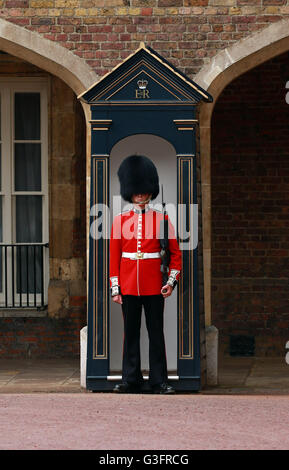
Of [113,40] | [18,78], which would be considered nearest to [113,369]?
[113,40]

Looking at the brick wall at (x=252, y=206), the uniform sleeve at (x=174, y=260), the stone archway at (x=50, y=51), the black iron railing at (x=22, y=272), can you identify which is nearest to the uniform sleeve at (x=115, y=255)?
the uniform sleeve at (x=174, y=260)

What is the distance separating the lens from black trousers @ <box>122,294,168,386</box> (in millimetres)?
9461

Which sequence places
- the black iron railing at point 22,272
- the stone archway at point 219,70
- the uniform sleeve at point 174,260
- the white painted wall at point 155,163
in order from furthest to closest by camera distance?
1. the black iron railing at point 22,272
2. the stone archway at point 219,70
3. the white painted wall at point 155,163
4. the uniform sleeve at point 174,260

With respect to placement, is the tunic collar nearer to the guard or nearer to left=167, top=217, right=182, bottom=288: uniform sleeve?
the guard

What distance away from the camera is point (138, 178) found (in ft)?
31.2

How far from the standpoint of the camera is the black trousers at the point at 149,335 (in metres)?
9.46

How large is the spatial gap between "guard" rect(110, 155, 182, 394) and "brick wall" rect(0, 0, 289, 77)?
1.23 m

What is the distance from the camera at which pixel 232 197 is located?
12438 mm

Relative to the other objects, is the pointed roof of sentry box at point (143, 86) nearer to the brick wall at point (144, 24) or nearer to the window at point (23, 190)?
the brick wall at point (144, 24)

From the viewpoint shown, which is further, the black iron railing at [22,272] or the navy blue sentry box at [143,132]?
the black iron railing at [22,272]

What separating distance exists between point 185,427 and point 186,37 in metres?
3.74

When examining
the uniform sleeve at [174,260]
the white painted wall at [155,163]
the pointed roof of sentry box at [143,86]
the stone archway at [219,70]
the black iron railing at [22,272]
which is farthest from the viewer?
the black iron railing at [22,272]

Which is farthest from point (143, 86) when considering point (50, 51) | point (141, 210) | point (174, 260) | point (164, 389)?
point (164, 389)

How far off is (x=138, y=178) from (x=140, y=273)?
76 centimetres
